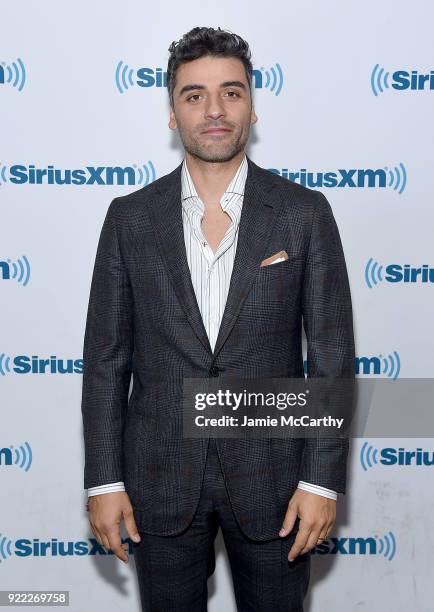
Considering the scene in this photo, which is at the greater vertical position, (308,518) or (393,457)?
(308,518)

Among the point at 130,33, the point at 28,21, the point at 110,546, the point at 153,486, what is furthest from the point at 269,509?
the point at 28,21

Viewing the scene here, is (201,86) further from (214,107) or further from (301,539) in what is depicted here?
(301,539)

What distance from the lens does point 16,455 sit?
9.80 feet

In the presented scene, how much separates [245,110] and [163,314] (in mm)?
667

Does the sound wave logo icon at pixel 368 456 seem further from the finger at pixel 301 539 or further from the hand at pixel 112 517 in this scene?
the hand at pixel 112 517

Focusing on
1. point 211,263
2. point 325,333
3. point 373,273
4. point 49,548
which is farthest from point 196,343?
point 49,548

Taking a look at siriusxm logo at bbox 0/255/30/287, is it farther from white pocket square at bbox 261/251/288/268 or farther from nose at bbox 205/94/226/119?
white pocket square at bbox 261/251/288/268

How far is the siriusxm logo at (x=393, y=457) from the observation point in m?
3.02

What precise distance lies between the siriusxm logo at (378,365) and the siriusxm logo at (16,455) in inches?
48.2

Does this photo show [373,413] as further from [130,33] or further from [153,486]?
[130,33]

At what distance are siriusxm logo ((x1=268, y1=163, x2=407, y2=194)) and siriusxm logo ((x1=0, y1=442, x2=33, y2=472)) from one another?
5.09ft

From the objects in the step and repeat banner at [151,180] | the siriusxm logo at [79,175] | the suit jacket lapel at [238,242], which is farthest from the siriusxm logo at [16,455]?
the suit jacket lapel at [238,242]

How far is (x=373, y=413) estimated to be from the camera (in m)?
3.00

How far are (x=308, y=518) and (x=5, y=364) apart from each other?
1522 mm
